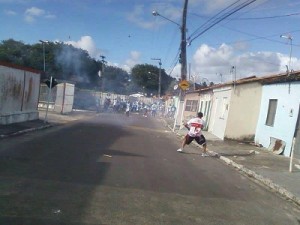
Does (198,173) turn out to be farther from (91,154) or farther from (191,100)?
(191,100)

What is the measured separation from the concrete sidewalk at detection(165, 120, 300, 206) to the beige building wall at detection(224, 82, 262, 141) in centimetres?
275

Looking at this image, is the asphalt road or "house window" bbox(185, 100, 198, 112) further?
"house window" bbox(185, 100, 198, 112)

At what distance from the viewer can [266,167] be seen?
12.6m

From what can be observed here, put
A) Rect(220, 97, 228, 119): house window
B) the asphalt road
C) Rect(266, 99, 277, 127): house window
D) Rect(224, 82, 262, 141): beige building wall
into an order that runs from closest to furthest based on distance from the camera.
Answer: the asphalt road
Rect(266, 99, 277, 127): house window
Rect(224, 82, 262, 141): beige building wall
Rect(220, 97, 228, 119): house window

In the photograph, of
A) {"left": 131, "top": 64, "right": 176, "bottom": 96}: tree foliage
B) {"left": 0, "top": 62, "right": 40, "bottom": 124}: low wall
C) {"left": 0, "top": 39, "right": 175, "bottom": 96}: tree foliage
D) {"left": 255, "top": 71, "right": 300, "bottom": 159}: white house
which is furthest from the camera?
{"left": 131, "top": 64, "right": 176, "bottom": 96}: tree foliage

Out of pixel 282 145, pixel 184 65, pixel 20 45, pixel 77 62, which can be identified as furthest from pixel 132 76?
pixel 282 145

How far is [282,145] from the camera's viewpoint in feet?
53.9

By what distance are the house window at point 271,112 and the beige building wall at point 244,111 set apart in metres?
1.60

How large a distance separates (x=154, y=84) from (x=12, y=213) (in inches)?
3494

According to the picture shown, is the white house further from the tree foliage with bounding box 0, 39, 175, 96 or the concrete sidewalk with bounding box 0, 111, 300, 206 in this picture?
the tree foliage with bounding box 0, 39, 175, 96

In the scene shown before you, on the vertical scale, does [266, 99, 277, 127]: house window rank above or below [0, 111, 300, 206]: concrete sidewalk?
above

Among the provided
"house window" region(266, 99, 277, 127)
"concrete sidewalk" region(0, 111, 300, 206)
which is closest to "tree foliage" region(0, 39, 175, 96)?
"house window" region(266, 99, 277, 127)

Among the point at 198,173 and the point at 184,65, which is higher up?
the point at 184,65

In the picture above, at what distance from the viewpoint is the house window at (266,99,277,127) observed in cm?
1845
